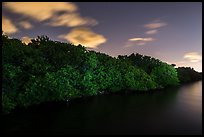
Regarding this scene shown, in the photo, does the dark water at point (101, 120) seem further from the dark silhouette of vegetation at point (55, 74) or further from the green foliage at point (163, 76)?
the green foliage at point (163, 76)

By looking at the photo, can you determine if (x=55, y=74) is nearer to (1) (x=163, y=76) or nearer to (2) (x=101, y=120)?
(2) (x=101, y=120)

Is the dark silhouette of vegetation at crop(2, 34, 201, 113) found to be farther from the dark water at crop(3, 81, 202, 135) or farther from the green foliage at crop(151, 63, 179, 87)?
the green foliage at crop(151, 63, 179, 87)

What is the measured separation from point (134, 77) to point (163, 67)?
28036mm

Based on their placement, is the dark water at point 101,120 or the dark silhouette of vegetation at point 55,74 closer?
the dark water at point 101,120

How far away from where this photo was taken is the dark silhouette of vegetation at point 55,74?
40.6m

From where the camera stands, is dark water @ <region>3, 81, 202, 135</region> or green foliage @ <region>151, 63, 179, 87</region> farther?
green foliage @ <region>151, 63, 179, 87</region>

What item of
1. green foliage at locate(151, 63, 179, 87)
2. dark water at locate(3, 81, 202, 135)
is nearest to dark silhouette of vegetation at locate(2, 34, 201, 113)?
dark water at locate(3, 81, 202, 135)

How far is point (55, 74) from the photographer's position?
161ft

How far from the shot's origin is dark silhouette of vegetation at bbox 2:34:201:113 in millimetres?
40559

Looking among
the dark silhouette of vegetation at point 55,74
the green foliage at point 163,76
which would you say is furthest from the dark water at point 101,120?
the green foliage at point 163,76

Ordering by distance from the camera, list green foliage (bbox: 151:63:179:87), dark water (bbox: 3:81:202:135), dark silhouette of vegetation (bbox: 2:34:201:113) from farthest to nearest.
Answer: green foliage (bbox: 151:63:179:87), dark silhouette of vegetation (bbox: 2:34:201:113), dark water (bbox: 3:81:202:135)

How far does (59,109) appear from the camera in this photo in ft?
143

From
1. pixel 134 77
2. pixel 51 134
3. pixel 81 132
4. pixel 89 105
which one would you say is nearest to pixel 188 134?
pixel 81 132

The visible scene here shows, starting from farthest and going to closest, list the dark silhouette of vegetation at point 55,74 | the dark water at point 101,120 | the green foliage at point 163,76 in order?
the green foliage at point 163,76 < the dark silhouette of vegetation at point 55,74 < the dark water at point 101,120
